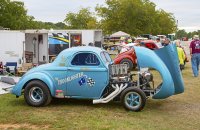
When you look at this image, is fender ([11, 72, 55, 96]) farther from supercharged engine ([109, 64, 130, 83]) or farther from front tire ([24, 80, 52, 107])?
supercharged engine ([109, 64, 130, 83])

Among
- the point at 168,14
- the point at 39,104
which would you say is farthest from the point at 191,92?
the point at 168,14

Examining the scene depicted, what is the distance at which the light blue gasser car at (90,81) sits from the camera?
1050cm

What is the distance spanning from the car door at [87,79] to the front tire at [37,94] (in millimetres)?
580

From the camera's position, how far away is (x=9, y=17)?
238 feet

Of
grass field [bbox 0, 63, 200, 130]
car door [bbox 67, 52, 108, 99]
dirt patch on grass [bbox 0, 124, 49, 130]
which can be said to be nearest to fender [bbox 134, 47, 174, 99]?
grass field [bbox 0, 63, 200, 130]

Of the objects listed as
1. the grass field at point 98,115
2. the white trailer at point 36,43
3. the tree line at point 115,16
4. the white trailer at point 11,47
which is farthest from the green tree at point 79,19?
the grass field at point 98,115

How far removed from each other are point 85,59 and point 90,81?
0.62 m

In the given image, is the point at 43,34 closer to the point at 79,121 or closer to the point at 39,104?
the point at 39,104

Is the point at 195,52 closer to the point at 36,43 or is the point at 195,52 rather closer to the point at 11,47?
the point at 11,47

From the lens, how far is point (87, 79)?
10555mm

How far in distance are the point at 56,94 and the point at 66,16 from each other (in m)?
89.2

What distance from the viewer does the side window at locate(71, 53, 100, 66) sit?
10703 millimetres

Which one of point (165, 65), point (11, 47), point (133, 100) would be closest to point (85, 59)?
point (133, 100)

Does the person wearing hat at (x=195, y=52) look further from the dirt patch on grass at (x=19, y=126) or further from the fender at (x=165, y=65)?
the dirt patch on grass at (x=19, y=126)
